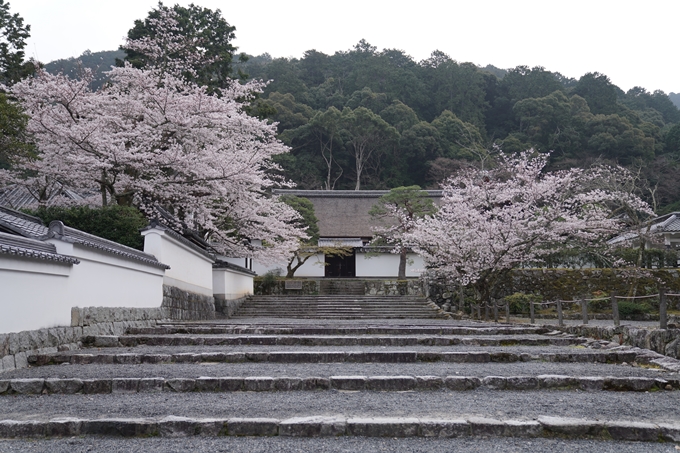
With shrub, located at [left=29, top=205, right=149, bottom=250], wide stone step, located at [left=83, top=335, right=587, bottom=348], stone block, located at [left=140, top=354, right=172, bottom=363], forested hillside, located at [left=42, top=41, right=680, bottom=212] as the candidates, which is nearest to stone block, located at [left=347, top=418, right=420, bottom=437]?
stone block, located at [left=140, top=354, right=172, bottom=363]

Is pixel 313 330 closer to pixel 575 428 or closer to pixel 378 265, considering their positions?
pixel 575 428

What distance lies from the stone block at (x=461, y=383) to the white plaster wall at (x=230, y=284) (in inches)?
488

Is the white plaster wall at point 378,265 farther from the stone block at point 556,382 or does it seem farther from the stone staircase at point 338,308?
the stone block at point 556,382

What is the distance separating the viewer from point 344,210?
34.0m

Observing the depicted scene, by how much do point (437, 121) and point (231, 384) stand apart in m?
40.8

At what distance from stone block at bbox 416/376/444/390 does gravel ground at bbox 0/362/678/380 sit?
31 cm

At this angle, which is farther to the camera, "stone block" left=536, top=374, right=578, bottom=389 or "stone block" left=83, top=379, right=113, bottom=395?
"stone block" left=536, top=374, right=578, bottom=389

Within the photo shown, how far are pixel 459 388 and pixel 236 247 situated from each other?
538 inches

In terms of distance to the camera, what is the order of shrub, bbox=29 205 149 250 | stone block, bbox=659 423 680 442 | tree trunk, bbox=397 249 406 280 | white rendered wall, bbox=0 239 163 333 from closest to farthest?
stone block, bbox=659 423 680 442 → white rendered wall, bbox=0 239 163 333 → shrub, bbox=29 205 149 250 → tree trunk, bbox=397 249 406 280

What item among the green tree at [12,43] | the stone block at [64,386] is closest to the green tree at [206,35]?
the green tree at [12,43]

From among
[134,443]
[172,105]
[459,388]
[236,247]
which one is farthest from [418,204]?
[134,443]

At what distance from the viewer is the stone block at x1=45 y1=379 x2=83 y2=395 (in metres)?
4.65

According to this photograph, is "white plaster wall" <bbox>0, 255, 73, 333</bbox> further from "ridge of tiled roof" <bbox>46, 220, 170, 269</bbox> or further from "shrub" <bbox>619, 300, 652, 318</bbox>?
"shrub" <bbox>619, 300, 652, 318</bbox>

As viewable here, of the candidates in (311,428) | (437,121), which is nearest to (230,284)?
(311,428)
